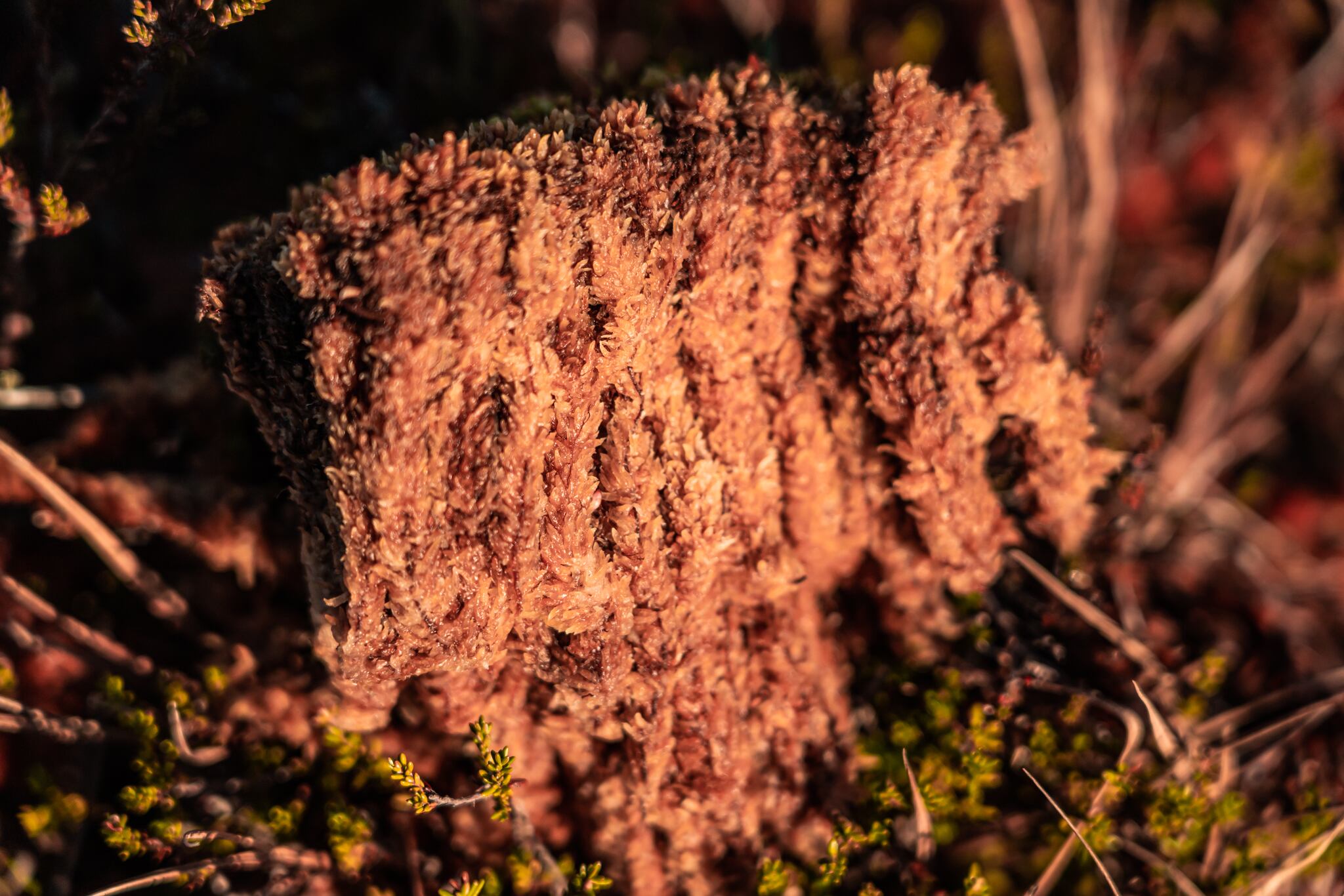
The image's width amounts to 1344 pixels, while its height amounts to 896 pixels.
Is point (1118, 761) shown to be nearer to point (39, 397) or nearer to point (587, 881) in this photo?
point (587, 881)

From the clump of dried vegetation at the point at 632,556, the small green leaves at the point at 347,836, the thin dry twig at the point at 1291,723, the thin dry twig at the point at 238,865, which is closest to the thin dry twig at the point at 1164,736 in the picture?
the clump of dried vegetation at the point at 632,556

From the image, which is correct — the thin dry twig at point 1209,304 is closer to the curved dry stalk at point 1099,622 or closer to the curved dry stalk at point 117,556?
the curved dry stalk at point 1099,622

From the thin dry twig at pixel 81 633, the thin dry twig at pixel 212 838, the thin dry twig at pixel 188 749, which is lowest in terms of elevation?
the thin dry twig at pixel 212 838

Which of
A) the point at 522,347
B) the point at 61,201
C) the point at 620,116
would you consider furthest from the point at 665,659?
the point at 61,201

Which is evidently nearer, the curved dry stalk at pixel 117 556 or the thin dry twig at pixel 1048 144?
the curved dry stalk at pixel 117 556


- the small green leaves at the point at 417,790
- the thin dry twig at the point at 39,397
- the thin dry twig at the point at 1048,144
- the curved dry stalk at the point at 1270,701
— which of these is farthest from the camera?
the thin dry twig at the point at 1048,144

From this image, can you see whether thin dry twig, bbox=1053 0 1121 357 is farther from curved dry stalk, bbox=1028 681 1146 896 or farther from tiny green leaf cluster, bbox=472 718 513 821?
tiny green leaf cluster, bbox=472 718 513 821
